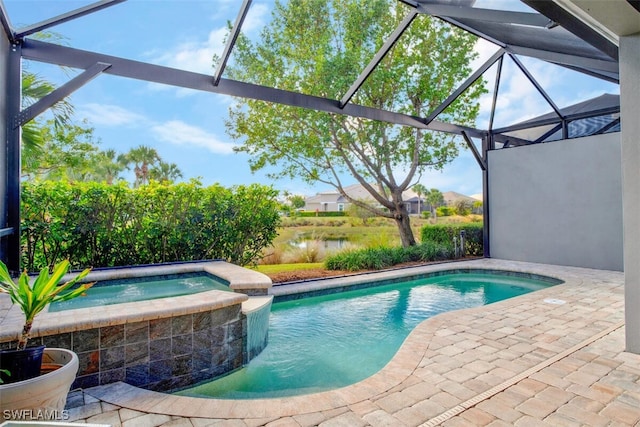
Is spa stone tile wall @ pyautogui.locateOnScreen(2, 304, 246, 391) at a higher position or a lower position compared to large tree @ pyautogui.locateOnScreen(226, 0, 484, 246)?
lower

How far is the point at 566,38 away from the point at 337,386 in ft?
18.5

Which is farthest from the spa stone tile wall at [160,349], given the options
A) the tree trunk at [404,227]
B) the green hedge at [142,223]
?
the tree trunk at [404,227]

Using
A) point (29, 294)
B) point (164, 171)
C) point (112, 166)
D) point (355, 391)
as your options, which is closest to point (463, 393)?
point (355, 391)

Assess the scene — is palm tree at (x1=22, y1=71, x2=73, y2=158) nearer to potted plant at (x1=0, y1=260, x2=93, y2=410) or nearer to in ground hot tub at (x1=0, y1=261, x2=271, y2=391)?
in ground hot tub at (x1=0, y1=261, x2=271, y2=391)

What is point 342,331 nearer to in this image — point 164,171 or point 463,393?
point 463,393

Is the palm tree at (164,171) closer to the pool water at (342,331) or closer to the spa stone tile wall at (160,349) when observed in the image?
the pool water at (342,331)

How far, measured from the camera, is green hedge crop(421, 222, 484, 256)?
11.6m

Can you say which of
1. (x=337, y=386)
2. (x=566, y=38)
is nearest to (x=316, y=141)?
(x=566, y=38)

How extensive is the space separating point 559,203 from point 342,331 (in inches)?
300

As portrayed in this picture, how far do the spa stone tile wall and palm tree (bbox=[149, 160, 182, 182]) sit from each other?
27.5 m

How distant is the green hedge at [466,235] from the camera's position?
38.0 ft

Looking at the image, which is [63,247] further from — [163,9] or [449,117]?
[449,117]

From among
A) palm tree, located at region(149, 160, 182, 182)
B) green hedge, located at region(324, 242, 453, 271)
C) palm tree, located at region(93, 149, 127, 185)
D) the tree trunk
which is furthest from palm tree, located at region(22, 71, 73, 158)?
palm tree, located at region(149, 160, 182, 182)

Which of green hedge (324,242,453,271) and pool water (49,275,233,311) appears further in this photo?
green hedge (324,242,453,271)
